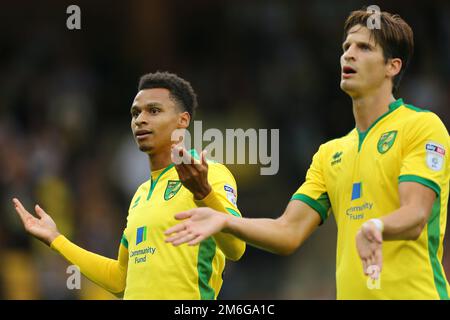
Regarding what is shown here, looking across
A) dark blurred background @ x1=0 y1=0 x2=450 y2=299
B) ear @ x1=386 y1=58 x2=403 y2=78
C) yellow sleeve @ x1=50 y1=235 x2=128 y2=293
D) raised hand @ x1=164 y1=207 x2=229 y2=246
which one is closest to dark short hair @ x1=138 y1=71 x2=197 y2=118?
yellow sleeve @ x1=50 y1=235 x2=128 y2=293

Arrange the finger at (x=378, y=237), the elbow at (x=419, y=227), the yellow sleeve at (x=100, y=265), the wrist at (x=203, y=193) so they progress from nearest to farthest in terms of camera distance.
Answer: the finger at (x=378, y=237)
the elbow at (x=419, y=227)
the wrist at (x=203, y=193)
the yellow sleeve at (x=100, y=265)

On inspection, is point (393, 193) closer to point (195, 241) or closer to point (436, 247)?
point (436, 247)

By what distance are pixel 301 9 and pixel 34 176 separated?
219 inches

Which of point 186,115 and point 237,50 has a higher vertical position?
point 237,50

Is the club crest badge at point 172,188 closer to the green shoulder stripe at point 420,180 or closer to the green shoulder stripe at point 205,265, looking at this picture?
the green shoulder stripe at point 205,265

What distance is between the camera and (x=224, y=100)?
54.9 feet

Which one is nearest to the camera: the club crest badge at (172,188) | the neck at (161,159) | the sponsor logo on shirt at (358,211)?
the sponsor logo on shirt at (358,211)

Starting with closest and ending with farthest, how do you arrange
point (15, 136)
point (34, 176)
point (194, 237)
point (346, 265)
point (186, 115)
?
point (194, 237) < point (346, 265) < point (186, 115) < point (34, 176) < point (15, 136)

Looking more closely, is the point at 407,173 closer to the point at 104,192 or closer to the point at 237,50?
the point at 104,192

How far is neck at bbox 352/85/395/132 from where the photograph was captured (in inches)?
257

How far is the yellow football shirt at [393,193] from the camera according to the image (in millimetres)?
6008

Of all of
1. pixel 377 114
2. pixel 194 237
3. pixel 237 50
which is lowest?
pixel 194 237

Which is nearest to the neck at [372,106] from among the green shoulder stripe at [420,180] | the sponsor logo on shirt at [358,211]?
the sponsor logo on shirt at [358,211]
